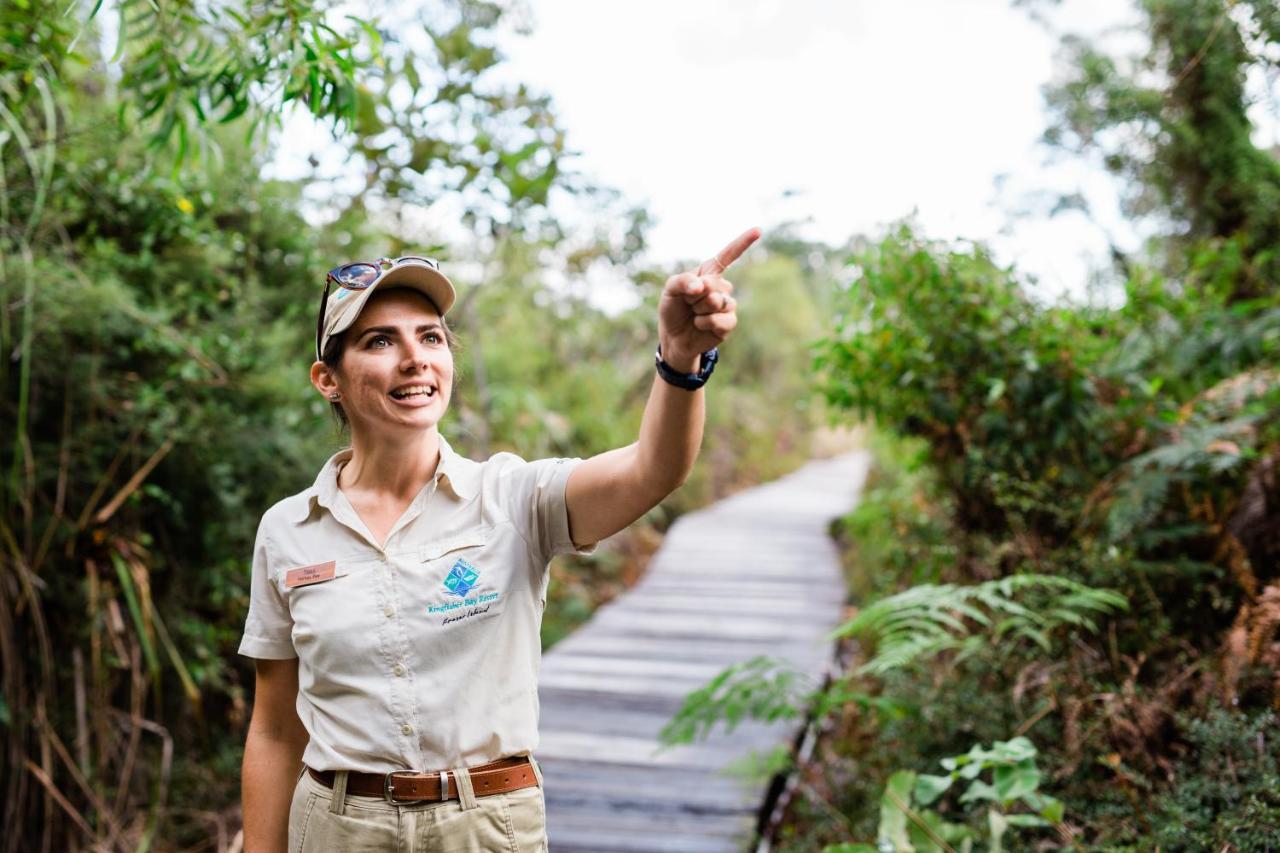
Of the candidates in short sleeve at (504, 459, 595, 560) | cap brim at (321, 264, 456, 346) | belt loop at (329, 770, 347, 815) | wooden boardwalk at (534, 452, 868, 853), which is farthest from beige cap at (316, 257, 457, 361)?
wooden boardwalk at (534, 452, 868, 853)

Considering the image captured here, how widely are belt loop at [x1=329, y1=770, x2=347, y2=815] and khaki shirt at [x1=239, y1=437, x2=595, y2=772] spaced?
25 mm

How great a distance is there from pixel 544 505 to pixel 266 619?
564mm

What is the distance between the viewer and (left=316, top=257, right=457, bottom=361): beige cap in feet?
5.50

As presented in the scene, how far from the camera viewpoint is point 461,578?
5.42 ft

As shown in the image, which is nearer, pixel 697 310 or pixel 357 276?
pixel 697 310

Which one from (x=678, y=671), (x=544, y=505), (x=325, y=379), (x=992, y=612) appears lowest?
(x=678, y=671)

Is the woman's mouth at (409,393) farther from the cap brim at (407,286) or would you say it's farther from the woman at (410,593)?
the cap brim at (407,286)

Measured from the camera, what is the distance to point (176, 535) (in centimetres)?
465

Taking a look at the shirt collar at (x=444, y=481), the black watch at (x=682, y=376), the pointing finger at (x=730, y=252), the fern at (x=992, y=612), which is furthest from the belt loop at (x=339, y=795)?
the fern at (x=992, y=612)

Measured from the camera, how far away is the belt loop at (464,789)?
1.59 metres

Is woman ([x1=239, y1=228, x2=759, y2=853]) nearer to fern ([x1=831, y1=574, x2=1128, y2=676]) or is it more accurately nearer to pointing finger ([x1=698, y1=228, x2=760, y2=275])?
pointing finger ([x1=698, y1=228, x2=760, y2=275])

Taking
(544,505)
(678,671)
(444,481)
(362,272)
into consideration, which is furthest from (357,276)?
(678,671)

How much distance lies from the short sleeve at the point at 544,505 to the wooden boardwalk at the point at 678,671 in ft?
8.31

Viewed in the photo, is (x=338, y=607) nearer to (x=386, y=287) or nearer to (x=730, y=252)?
(x=386, y=287)
